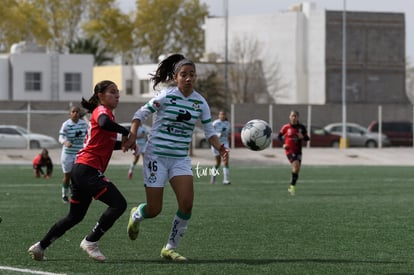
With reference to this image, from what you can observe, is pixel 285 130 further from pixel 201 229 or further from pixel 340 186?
pixel 201 229

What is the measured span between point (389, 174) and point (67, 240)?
22894mm

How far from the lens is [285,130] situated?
23953 millimetres

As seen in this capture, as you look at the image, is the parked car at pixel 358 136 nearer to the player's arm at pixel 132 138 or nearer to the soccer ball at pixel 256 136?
the soccer ball at pixel 256 136

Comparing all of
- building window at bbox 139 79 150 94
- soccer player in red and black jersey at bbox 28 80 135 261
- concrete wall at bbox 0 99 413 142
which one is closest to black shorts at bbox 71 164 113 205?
soccer player in red and black jersey at bbox 28 80 135 261

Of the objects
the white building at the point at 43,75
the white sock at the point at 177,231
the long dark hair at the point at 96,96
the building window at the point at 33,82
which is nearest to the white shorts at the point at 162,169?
the white sock at the point at 177,231

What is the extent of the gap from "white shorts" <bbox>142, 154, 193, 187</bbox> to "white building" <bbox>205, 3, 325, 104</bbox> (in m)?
70.2

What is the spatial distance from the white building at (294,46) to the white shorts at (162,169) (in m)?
70.2

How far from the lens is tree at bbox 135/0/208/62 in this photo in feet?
329

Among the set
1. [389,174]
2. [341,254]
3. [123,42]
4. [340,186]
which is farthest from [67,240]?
[123,42]

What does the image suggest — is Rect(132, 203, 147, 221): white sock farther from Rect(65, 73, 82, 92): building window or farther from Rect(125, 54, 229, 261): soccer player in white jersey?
Rect(65, 73, 82, 92): building window

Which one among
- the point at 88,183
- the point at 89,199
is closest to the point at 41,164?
the point at 89,199

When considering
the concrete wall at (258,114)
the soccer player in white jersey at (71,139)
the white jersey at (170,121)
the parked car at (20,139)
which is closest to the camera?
the white jersey at (170,121)

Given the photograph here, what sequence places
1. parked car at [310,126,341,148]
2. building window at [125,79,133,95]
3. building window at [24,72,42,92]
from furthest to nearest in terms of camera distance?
building window at [125,79,133,95] → building window at [24,72,42,92] → parked car at [310,126,341,148]

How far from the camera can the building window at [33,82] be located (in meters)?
71.8
